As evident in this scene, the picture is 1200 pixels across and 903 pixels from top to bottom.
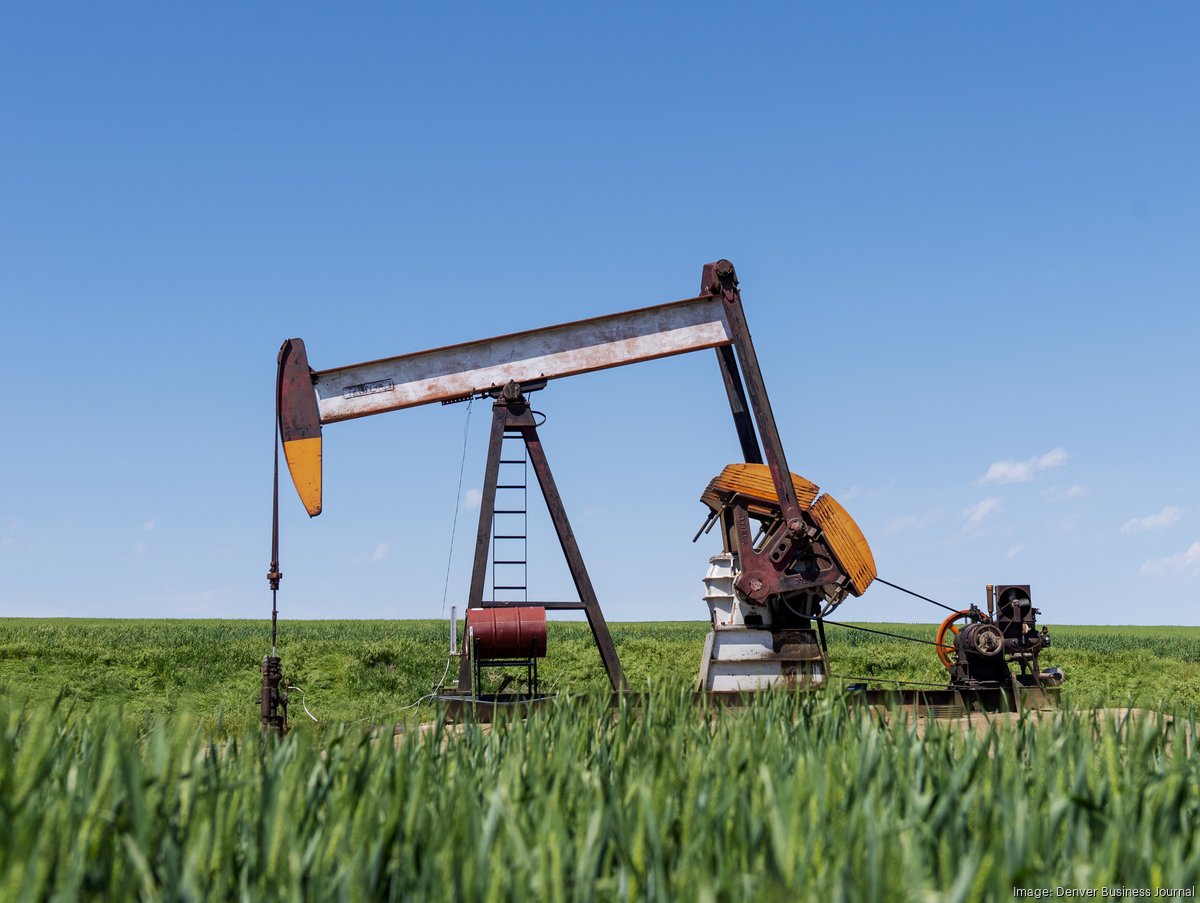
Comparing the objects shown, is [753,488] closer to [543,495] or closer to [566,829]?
[543,495]

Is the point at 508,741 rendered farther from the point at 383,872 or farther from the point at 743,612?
the point at 743,612

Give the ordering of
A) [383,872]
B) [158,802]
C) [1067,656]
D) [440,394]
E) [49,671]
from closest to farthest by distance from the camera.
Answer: [383,872], [158,802], [440,394], [49,671], [1067,656]

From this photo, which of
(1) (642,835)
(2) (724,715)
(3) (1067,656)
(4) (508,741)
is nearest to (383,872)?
(1) (642,835)

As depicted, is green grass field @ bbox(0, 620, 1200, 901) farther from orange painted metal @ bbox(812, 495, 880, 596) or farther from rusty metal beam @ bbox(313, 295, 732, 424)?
orange painted metal @ bbox(812, 495, 880, 596)

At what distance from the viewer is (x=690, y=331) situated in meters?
11.1

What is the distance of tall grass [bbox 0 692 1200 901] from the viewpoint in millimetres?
2018

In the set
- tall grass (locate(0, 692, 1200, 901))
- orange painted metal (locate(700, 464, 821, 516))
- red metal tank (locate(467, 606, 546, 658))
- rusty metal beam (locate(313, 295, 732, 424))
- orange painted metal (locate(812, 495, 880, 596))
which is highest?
rusty metal beam (locate(313, 295, 732, 424))

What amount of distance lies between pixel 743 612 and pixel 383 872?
29.3ft

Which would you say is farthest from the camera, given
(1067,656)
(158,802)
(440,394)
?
(1067,656)

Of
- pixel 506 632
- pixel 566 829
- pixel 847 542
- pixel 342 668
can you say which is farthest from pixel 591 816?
pixel 342 668

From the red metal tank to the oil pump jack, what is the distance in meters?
0.01

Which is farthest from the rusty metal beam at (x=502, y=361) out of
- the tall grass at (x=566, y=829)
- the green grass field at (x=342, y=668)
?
the tall grass at (x=566, y=829)

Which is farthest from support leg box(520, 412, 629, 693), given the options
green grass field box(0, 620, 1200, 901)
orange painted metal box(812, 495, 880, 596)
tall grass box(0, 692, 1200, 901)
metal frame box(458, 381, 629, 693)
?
tall grass box(0, 692, 1200, 901)

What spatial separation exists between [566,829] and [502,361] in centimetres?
842
